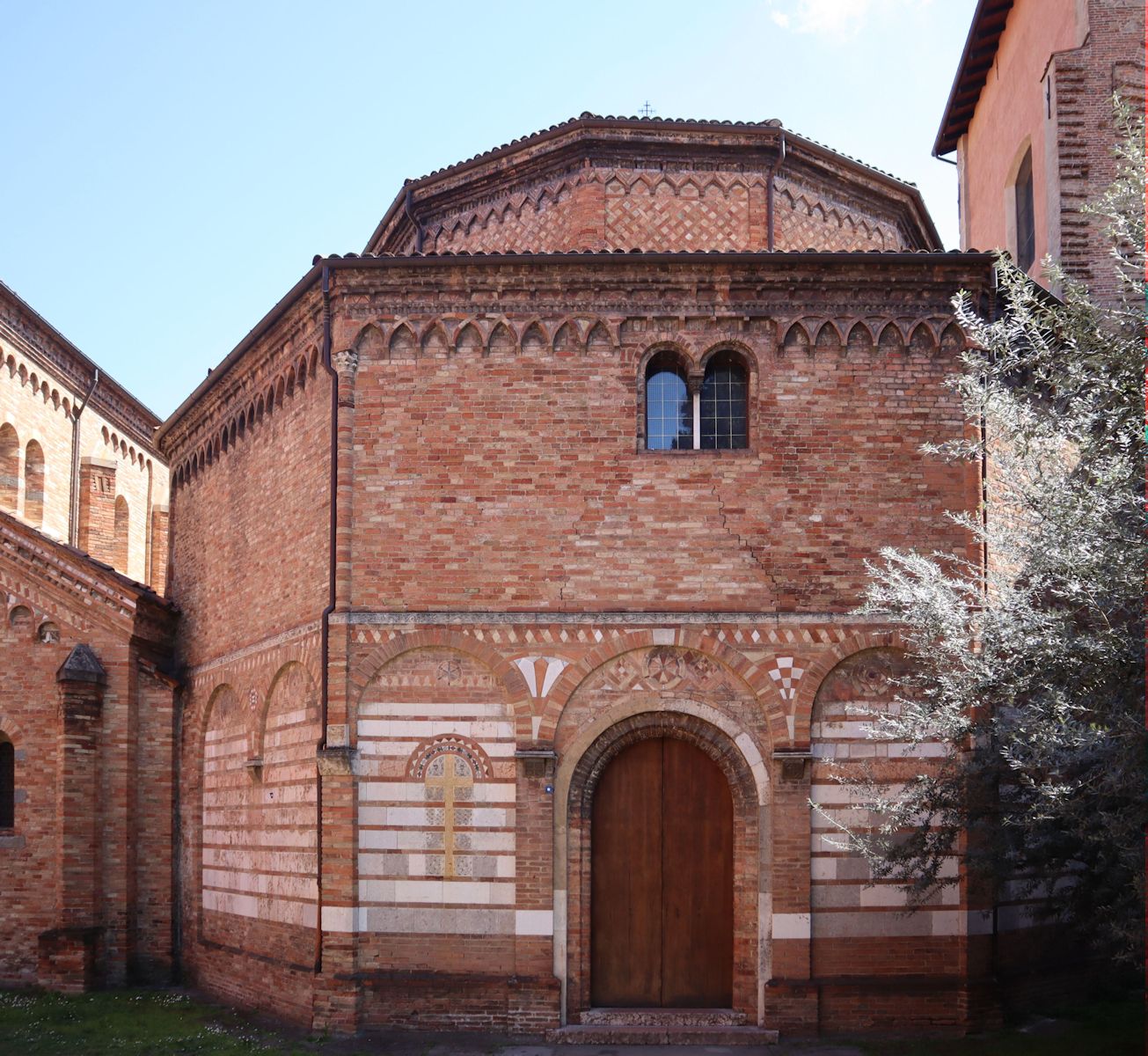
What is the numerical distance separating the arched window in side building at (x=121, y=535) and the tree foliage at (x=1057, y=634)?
17632 millimetres

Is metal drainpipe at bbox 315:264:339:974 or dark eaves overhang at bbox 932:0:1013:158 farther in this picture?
dark eaves overhang at bbox 932:0:1013:158

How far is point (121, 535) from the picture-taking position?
2656 cm

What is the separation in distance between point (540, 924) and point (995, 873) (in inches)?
169

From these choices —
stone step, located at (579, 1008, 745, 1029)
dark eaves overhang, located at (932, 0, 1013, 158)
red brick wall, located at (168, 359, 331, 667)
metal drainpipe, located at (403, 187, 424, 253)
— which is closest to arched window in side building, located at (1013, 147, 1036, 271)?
dark eaves overhang, located at (932, 0, 1013, 158)

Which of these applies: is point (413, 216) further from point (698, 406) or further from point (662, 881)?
point (662, 881)

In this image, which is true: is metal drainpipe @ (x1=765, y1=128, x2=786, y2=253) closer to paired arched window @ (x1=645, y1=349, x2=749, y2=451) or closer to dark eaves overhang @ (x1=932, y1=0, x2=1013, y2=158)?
paired arched window @ (x1=645, y1=349, x2=749, y2=451)

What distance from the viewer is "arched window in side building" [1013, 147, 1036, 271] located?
18.9 meters

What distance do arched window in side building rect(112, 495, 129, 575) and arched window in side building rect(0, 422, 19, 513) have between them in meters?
4.30

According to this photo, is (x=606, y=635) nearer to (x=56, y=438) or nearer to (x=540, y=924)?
(x=540, y=924)

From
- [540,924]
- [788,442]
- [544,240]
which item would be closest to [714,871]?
[540,924]

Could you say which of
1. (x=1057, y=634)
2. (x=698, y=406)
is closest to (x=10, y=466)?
(x=698, y=406)

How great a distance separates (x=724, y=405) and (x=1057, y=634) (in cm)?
474

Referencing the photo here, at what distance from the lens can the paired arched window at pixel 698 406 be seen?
45.8 feet

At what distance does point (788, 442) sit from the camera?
45.1ft
